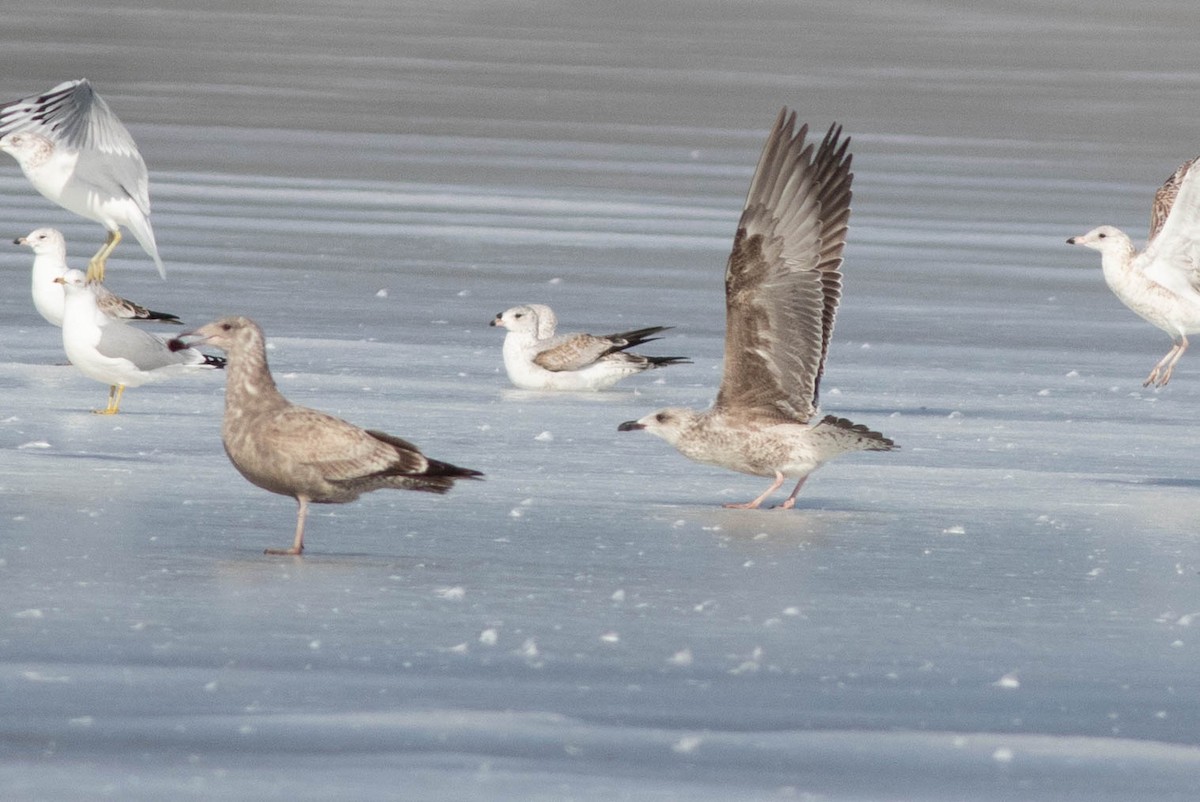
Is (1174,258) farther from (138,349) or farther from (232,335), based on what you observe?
(232,335)

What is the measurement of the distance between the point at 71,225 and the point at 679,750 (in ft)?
38.8

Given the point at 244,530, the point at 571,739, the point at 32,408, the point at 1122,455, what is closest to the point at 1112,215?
the point at 1122,455

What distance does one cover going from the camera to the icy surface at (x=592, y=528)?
15.9 feet

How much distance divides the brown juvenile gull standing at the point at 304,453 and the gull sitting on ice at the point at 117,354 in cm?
270

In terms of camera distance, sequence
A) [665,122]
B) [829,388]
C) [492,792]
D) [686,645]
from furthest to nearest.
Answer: [665,122], [829,388], [686,645], [492,792]

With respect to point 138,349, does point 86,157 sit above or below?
above

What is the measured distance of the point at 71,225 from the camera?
15977mm

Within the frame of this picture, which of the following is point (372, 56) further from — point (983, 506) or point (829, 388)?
point (983, 506)

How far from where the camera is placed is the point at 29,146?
1312 centimetres

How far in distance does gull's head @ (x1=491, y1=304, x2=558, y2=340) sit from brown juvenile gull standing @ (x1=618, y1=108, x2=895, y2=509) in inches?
99.7

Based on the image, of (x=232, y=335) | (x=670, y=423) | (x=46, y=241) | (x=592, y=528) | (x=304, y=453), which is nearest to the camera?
(x=304, y=453)

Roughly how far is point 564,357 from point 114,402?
192cm

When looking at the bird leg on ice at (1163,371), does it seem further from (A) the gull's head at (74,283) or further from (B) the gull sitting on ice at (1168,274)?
(A) the gull's head at (74,283)

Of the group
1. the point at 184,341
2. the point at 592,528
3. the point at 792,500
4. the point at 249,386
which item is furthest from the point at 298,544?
the point at 792,500
